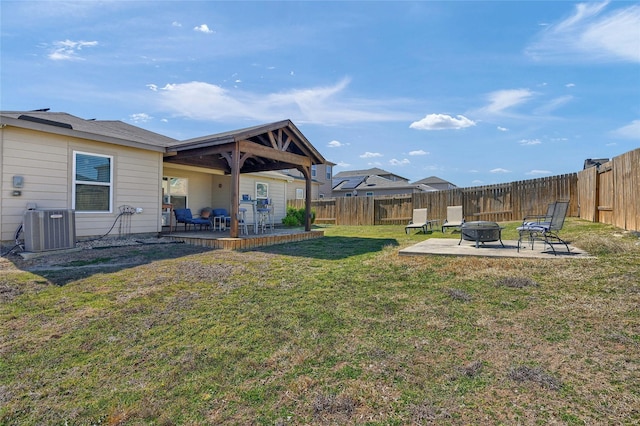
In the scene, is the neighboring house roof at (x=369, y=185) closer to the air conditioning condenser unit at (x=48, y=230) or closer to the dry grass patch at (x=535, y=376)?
the air conditioning condenser unit at (x=48, y=230)

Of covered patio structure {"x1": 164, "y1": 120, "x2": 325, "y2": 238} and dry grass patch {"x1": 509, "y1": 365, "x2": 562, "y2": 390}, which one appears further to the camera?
covered patio structure {"x1": 164, "y1": 120, "x2": 325, "y2": 238}

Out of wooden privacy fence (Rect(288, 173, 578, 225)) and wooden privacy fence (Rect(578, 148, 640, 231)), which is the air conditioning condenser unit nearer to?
wooden privacy fence (Rect(578, 148, 640, 231))

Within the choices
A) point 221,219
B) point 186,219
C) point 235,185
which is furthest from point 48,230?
point 221,219

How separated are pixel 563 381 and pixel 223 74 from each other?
37.4 feet

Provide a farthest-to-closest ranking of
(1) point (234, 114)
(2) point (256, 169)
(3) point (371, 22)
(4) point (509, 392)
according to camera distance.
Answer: (1) point (234, 114)
(2) point (256, 169)
(3) point (371, 22)
(4) point (509, 392)

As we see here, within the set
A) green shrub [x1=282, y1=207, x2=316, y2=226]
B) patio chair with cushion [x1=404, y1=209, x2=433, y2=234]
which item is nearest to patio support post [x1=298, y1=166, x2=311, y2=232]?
patio chair with cushion [x1=404, y1=209, x2=433, y2=234]

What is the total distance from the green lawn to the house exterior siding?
2695 mm

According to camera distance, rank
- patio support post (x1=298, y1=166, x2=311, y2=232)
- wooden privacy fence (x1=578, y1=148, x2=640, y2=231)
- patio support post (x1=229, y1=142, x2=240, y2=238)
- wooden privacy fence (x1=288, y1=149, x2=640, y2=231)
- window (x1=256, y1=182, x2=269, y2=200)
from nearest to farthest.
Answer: wooden privacy fence (x1=578, y1=148, x2=640, y2=231), wooden privacy fence (x1=288, y1=149, x2=640, y2=231), patio support post (x1=229, y1=142, x2=240, y2=238), patio support post (x1=298, y1=166, x2=311, y2=232), window (x1=256, y1=182, x2=269, y2=200)

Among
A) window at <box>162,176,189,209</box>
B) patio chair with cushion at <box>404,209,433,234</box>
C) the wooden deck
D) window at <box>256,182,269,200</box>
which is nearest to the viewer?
the wooden deck

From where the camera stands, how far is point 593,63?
941 centimetres

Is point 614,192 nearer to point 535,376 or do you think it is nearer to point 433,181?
point 535,376

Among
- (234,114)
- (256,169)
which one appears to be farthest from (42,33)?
(234,114)

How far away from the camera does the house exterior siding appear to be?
22.3 ft

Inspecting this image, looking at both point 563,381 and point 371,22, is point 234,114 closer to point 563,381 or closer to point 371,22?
point 371,22
